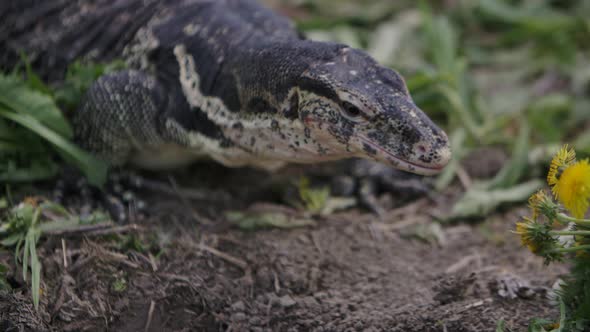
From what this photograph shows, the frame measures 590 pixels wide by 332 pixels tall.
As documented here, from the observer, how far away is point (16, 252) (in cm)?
321

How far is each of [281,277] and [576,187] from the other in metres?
1.54

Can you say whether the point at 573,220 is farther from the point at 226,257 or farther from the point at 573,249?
the point at 226,257

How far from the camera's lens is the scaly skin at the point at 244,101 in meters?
3.21

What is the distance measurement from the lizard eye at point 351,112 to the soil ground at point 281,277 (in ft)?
2.86

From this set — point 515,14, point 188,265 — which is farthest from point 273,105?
point 515,14

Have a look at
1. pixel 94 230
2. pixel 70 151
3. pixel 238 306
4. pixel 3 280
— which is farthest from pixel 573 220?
pixel 70 151

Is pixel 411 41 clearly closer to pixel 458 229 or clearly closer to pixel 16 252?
pixel 458 229

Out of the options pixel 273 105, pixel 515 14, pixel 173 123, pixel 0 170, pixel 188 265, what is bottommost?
pixel 188 265

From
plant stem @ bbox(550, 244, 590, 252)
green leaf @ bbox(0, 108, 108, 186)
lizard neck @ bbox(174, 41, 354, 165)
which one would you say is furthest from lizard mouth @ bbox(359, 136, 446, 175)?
green leaf @ bbox(0, 108, 108, 186)

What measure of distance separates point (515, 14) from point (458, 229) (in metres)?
2.92

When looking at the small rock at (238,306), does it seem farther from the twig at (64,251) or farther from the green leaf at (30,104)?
the green leaf at (30,104)

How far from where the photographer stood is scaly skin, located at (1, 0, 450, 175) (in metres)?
3.21

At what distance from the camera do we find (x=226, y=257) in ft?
11.7

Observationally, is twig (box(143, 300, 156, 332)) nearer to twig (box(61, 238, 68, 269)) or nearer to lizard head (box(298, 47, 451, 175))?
twig (box(61, 238, 68, 269))
